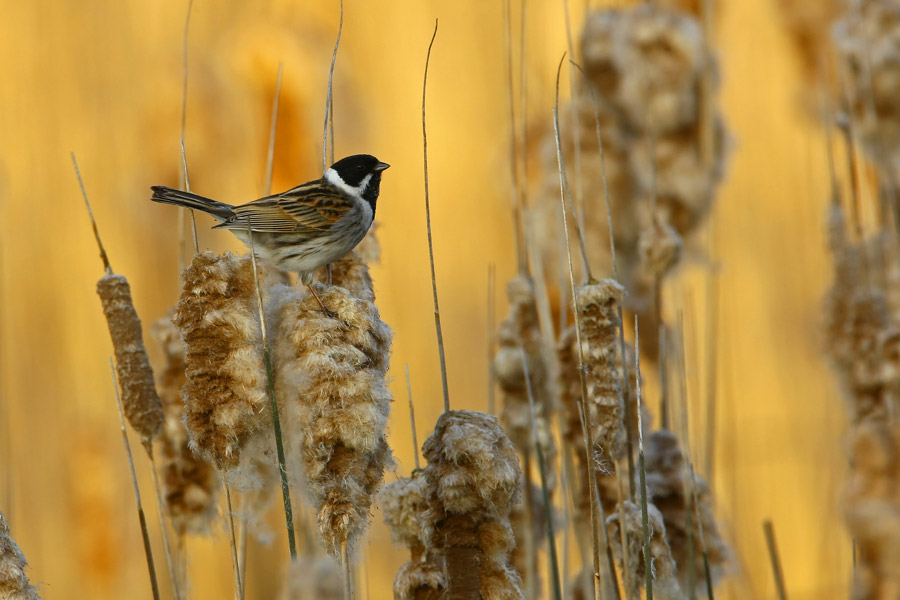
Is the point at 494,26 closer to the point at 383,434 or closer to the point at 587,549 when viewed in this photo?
the point at 587,549

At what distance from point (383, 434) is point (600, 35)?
2.39 metres

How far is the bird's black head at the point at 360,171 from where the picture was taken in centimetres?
301

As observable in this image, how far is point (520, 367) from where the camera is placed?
2.77 m

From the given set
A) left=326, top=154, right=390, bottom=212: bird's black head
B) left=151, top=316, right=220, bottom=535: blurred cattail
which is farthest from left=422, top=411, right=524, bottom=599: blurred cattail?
left=326, top=154, right=390, bottom=212: bird's black head

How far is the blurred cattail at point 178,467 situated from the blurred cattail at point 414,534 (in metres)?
0.84

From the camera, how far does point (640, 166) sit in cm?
368

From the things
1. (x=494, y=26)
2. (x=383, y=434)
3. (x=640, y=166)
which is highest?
(x=494, y=26)

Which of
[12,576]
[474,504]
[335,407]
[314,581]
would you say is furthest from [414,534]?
[314,581]

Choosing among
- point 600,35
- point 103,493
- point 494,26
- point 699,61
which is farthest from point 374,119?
point 103,493

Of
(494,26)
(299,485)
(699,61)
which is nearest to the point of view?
(299,485)

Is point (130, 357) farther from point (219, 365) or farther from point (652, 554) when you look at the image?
point (652, 554)

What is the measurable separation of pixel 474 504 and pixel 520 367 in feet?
3.44

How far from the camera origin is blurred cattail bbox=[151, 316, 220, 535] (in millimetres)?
2531

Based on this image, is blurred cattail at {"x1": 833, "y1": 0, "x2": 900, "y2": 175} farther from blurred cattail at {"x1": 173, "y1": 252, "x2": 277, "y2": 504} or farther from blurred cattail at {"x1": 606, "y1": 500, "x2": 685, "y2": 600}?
blurred cattail at {"x1": 173, "y1": 252, "x2": 277, "y2": 504}
